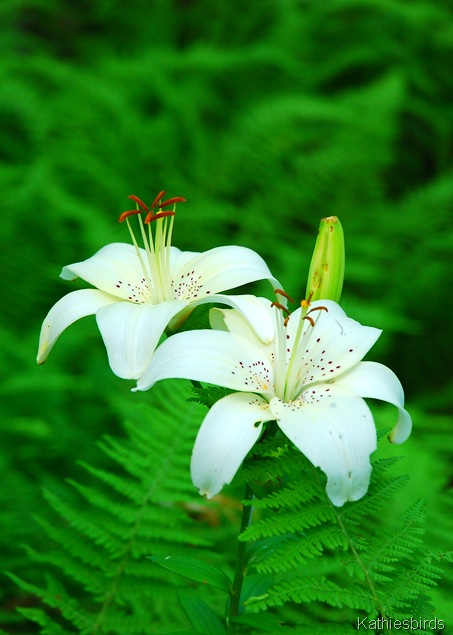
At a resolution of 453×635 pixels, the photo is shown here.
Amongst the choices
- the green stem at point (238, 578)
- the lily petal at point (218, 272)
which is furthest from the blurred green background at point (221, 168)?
the lily petal at point (218, 272)

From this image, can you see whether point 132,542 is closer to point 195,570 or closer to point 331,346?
point 195,570

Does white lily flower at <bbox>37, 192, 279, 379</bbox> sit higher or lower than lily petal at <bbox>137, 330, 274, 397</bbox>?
higher

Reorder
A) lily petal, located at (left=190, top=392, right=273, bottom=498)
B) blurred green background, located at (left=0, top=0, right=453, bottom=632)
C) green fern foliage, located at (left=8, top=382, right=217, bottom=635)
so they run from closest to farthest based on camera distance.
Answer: lily petal, located at (left=190, top=392, right=273, bottom=498) < green fern foliage, located at (left=8, top=382, right=217, bottom=635) < blurred green background, located at (left=0, top=0, right=453, bottom=632)

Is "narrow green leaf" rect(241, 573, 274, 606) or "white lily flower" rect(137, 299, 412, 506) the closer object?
"white lily flower" rect(137, 299, 412, 506)

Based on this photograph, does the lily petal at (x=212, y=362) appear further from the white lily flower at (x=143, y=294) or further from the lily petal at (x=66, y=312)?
the lily petal at (x=66, y=312)

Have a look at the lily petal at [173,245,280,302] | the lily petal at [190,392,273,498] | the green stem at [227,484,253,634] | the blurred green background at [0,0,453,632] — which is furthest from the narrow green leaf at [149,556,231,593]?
the blurred green background at [0,0,453,632]

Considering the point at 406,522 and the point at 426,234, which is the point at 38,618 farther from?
the point at 426,234

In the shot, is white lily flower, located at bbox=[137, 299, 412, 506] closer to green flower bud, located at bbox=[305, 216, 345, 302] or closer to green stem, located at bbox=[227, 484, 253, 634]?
green flower bud, located at bbox=[305, 216, 345, 302]

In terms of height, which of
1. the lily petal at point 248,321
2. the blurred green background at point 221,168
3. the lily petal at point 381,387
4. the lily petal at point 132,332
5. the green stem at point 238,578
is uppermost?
the blurred green background at point 221,168
